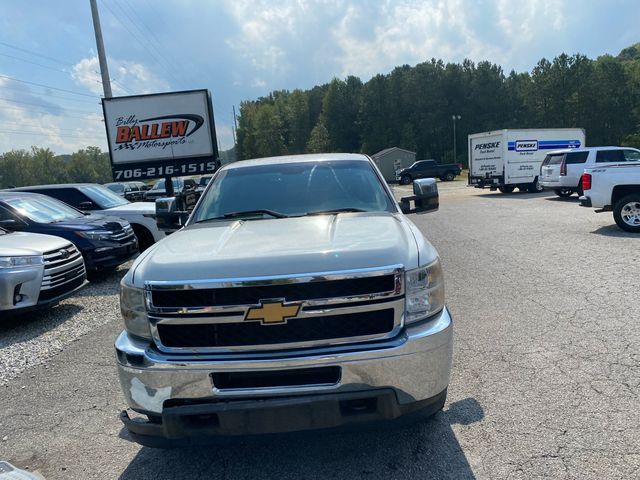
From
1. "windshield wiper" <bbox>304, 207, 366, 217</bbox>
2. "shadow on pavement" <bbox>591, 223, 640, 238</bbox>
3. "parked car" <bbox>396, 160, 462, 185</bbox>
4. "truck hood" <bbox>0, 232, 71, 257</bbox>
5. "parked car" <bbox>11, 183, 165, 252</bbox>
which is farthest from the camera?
"parked car" <bbox>396, 160, 462, 185</bbox>

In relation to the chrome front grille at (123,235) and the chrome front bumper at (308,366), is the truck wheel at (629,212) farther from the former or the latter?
the chrome front grille at (123,235)

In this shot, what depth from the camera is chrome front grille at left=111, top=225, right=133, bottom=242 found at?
8280mm

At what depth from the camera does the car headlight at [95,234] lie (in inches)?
309

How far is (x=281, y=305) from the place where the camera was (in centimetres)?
239

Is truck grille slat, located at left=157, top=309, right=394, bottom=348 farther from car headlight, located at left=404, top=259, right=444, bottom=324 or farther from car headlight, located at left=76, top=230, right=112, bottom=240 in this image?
car headlight, located at left=76, top=230, right=112, bottom=240

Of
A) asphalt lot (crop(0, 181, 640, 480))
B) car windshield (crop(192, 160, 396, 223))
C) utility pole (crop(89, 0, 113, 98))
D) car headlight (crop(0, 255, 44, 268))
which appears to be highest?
utility pole (crop(89, 0, 113, 98))

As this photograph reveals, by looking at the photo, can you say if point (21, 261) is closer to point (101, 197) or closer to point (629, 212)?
point (101, 197)

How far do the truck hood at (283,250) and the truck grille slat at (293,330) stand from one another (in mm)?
273

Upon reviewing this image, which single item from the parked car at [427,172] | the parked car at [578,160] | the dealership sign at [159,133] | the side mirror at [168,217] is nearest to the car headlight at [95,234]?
the side mirror at [168,217]

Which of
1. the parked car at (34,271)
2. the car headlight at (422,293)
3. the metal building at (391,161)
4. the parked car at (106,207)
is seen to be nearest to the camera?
the car headlight at (422,293)

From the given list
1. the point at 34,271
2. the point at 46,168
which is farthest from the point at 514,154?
the point at 46,168

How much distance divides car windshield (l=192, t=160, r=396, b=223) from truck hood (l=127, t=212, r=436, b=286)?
488 mm

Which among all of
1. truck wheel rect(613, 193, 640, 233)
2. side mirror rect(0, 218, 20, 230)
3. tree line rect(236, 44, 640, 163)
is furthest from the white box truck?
tree line rect(236, 44, 640, 163)

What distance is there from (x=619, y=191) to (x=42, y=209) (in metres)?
11.7
